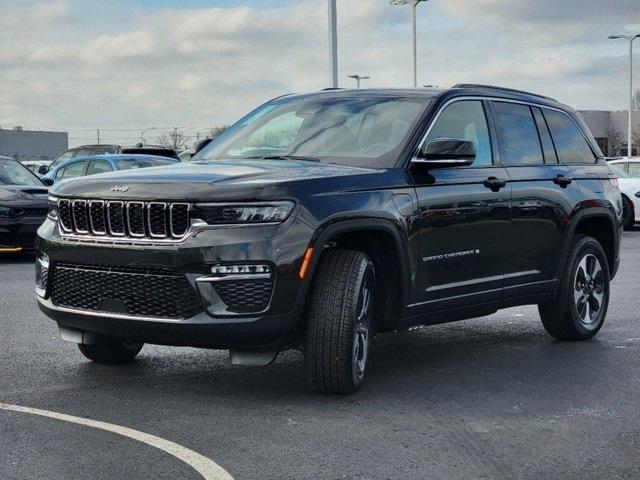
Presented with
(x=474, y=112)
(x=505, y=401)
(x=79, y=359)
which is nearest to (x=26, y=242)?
(x=79, y=359)

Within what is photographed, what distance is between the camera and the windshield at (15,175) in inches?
613

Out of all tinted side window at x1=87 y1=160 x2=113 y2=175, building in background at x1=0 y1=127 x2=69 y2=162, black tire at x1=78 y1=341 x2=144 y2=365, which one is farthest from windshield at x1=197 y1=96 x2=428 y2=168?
building in background at x1=0 y1=127 x2=69 y2=162

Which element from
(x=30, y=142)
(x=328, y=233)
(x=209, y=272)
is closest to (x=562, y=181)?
(x=328, y=233)

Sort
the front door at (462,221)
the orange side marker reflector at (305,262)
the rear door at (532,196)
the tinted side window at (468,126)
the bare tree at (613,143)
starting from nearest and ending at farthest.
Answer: the orange side marker reflector at (305,262) → the front door at (462,221) → the tinted side window at (468,126) → the rear door at (532,196) → the bare tree at (613,143)

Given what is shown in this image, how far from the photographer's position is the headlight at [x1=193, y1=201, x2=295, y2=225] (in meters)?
5.79

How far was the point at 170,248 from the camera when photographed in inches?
228

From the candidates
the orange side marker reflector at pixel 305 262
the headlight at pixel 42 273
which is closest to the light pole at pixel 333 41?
the headlight at pixel 42 273

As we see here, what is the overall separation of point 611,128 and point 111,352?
92002mm

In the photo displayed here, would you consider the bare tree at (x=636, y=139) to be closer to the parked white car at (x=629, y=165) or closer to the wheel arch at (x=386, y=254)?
the parked white car at (x=629, y=165)

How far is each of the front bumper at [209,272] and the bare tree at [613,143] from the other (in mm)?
89215

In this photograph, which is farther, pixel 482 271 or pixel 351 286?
pixel 482 271

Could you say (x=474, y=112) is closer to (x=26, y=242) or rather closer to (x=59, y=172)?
(x=26, y=242)

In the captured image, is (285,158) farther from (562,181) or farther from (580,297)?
(580,297)

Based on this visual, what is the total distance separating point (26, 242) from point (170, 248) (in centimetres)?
951
